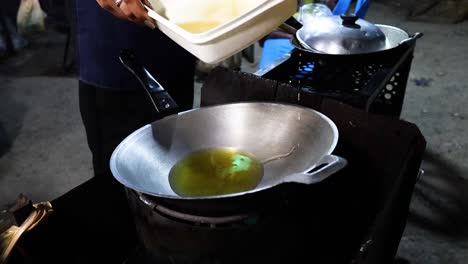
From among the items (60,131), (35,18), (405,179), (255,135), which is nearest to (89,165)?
(60,131)

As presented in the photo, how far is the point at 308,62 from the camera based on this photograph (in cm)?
133

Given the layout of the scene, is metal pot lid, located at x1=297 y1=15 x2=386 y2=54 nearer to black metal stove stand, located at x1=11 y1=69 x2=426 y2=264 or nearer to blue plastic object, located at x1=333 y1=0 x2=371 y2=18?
black metal stove stand, located at x1=11 y1=69 x2=426 y2=264

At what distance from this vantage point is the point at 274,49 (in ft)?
6.41

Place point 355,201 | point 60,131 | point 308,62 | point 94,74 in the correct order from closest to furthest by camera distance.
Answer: point 355,201 → point 94,74 → point 308,62 → point 60,131

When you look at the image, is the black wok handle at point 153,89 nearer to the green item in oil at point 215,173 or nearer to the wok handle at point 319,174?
the green item in oil at point 215,173

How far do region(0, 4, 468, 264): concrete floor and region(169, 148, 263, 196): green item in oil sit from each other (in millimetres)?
1041

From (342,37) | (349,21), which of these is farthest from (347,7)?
(342,37)

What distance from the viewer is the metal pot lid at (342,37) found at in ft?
4.00

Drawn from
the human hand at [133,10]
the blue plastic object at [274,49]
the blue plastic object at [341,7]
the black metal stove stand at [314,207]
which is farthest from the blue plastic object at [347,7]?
the human hand at [133,10]

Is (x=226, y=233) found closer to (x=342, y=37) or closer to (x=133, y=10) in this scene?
(x=133, y=10)

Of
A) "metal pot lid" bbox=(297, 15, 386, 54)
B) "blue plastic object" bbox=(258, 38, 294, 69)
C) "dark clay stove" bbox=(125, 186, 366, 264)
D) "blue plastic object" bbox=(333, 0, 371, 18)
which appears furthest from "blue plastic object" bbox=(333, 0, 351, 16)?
"dark clay stove" bbox=(125, 186, 366, 264)

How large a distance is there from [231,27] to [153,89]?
293 mm

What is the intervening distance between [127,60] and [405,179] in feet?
2.26

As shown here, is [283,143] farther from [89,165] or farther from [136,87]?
[89,165]
